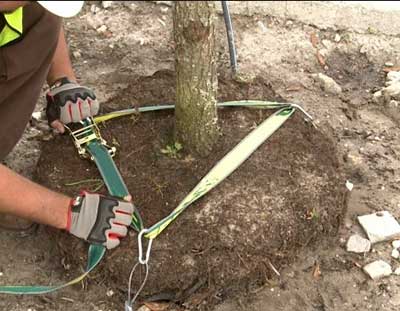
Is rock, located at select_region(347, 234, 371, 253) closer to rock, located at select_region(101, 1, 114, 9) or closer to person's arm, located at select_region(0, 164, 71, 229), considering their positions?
person's arm, located at select_region(0, 164, 71, 229)

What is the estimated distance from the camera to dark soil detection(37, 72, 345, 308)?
1.90 metres

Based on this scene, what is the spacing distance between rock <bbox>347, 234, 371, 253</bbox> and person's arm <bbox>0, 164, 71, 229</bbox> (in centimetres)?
92

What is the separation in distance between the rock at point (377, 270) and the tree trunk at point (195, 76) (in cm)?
64

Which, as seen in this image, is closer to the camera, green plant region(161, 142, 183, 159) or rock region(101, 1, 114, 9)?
green plant region(161, 142, 183, 159)

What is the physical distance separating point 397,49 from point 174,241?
5.10ft

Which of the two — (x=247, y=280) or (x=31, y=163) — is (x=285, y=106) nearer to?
(x=247, y=280)

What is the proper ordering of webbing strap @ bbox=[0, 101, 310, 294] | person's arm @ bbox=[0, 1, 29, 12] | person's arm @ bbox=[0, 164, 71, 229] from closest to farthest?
person's arm @ bbox=[0, 1, 29, 12], person's arm @ bbox=[0, 164, 71, 229], webbing strap @ bbox=[0, 101, 310, 294]

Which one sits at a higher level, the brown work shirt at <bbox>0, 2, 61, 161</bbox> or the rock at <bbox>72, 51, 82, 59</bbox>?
the brown work shirt at <bbox>0, 2, 61, 161</bbox>

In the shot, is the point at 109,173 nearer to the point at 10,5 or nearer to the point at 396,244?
the point at 10,5

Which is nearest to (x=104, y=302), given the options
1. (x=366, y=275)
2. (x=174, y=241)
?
(x=174, y=241)

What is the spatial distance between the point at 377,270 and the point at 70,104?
1.16 meters

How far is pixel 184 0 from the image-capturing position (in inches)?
69.8

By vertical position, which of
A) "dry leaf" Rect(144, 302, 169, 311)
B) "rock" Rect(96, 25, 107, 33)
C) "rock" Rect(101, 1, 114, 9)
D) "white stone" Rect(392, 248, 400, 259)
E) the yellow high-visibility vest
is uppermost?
the yellow high-visibility vest

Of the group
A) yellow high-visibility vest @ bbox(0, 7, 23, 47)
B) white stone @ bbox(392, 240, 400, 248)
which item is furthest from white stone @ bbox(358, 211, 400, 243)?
yellow high-visibility vest @ bbox(0, 7, 23, 47)
